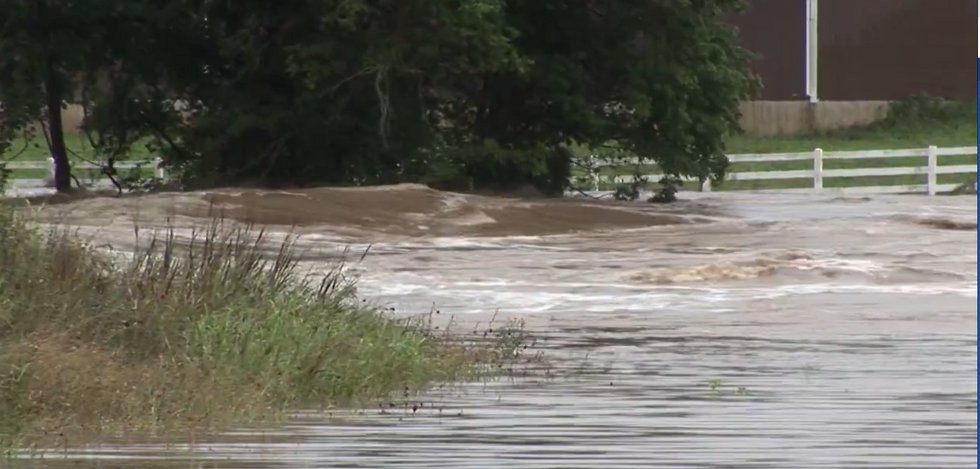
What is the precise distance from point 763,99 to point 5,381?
40813 millimetres

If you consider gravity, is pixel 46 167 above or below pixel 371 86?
below

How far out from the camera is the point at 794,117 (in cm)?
4828

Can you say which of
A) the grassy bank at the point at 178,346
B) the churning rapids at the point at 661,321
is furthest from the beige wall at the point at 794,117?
the grassy bank at the point at 178,346

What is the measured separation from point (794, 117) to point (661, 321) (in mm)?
32082

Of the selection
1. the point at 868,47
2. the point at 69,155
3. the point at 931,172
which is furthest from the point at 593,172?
the point at 868,47

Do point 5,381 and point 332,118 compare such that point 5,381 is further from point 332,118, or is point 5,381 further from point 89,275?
point 332,118

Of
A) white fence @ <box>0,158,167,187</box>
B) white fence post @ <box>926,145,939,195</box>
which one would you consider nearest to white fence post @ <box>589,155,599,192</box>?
white fence post @ <box>926,145,939,195</box>

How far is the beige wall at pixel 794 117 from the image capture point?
48.1 meters

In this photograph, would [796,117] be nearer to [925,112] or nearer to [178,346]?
[925,112]

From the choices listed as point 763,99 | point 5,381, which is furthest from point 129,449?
point 763,99

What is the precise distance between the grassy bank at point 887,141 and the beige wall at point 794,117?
40 centimetres

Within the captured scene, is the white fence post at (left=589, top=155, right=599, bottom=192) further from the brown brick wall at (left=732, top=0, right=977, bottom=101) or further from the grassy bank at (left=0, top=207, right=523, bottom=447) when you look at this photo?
the grassy bank at (left=0, top=207, right=523, bottom=447)

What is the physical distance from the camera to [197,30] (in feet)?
101

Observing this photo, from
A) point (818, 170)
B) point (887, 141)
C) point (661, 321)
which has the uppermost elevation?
point (661, 321)
